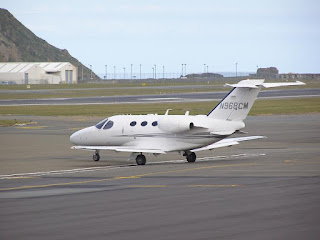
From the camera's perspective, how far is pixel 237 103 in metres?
39.5

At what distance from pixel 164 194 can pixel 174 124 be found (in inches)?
458

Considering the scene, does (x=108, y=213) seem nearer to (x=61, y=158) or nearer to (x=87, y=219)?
(x=87, y=219)

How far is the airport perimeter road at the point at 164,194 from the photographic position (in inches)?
835

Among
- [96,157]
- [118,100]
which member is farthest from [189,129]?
[118,100]

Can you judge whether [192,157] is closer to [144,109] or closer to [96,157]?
[96,157]

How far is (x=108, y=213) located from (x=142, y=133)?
1711cm

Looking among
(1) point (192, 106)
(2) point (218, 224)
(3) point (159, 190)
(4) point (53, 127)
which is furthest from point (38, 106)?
(2) point (218, 224)

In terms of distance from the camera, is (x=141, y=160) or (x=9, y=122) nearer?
(x=141, y=160)

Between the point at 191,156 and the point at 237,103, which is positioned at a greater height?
the point at 237,103

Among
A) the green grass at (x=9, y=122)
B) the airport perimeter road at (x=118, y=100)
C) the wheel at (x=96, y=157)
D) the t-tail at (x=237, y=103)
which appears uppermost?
the t-tail at (x=237, y=103)

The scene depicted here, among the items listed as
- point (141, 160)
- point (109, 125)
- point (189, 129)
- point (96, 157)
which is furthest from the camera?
point (96, 157)

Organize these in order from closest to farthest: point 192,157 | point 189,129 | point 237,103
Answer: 1. point 189,129
2. point 237,103
3. point 192,157

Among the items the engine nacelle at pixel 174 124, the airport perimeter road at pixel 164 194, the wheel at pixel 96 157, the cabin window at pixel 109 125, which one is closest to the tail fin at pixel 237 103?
the engine nacelle at pixel 174 124

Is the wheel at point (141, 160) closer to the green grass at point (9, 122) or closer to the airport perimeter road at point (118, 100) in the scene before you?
the green grass at point (9, 122)
